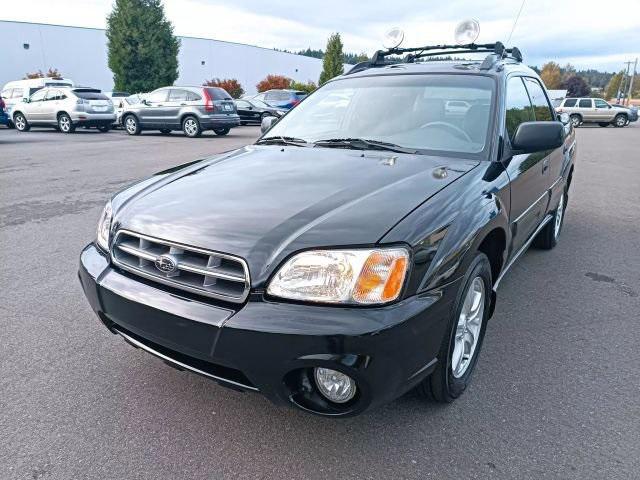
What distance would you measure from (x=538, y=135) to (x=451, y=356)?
4.50 feet

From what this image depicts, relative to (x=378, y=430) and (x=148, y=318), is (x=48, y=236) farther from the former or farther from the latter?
(x=378, y=430)

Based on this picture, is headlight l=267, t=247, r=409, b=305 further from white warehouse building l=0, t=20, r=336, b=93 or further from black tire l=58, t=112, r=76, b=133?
white warehouse building l=0, t=20, r=336, b=93

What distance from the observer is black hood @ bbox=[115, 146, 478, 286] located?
1818mm

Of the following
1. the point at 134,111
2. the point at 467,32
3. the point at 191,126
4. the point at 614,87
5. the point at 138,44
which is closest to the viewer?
the point at 467,32

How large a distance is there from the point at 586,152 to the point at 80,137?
632 inches

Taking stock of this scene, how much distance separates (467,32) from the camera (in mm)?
4238

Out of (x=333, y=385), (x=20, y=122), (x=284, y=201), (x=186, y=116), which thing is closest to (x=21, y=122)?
(x=20, y=122)

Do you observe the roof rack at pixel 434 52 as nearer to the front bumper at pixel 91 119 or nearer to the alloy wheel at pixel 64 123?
the front bumper at pixel 91 119

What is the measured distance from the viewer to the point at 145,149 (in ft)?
41.2

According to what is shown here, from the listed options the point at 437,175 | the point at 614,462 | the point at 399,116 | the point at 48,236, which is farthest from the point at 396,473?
the point at 48,236

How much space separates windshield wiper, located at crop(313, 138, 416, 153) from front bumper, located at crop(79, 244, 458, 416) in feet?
3.61

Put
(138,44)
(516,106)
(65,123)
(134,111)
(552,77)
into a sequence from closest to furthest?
(516,106), (134,111), (65,123), (138,44), (552,77)

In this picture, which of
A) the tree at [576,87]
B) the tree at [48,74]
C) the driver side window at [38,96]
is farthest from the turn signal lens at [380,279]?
the tree at [576,87]

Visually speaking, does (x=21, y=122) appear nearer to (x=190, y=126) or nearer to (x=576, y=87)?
(x=190, y=126)
